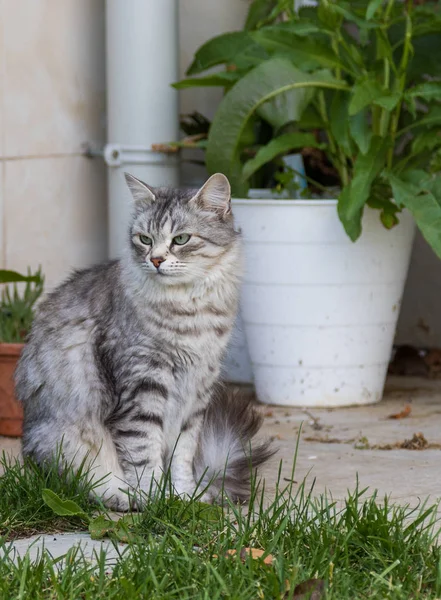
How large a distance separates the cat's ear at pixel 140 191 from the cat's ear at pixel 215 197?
0.16m

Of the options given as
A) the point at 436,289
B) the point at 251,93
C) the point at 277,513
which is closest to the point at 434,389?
the point at 436,289

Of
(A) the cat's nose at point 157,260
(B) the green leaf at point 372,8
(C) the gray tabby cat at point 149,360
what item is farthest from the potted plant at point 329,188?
(A) the cat's nose at point 157,260

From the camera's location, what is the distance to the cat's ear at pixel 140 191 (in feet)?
10.6

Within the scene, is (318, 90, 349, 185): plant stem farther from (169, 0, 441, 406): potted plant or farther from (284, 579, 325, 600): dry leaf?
(284, 579, 325, 600): dry leaf

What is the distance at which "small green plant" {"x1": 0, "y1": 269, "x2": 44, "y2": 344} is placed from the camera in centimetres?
400

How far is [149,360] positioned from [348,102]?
173 centimetres

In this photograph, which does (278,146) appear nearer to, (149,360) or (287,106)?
(287,106)

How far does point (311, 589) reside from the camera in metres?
2.06

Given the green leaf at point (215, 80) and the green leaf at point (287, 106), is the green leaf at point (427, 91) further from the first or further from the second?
the green leaf at point (215, 80)

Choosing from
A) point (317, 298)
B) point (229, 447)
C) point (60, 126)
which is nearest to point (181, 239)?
point (229, 447)

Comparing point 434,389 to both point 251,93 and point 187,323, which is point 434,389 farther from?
point 187,323

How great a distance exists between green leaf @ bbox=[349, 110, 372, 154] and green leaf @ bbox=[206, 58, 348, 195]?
147 millimetres

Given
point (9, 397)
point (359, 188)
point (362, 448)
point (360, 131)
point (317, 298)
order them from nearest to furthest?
point (362, 448) → point (9, 397) → point (359, 188) → point (360, 131) → point (317, 298)

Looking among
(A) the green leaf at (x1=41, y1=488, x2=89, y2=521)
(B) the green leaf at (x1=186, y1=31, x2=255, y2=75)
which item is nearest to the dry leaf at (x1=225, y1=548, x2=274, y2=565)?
(A) the green leaf at (x1=41, y1=488, x2=89, y2=521)
